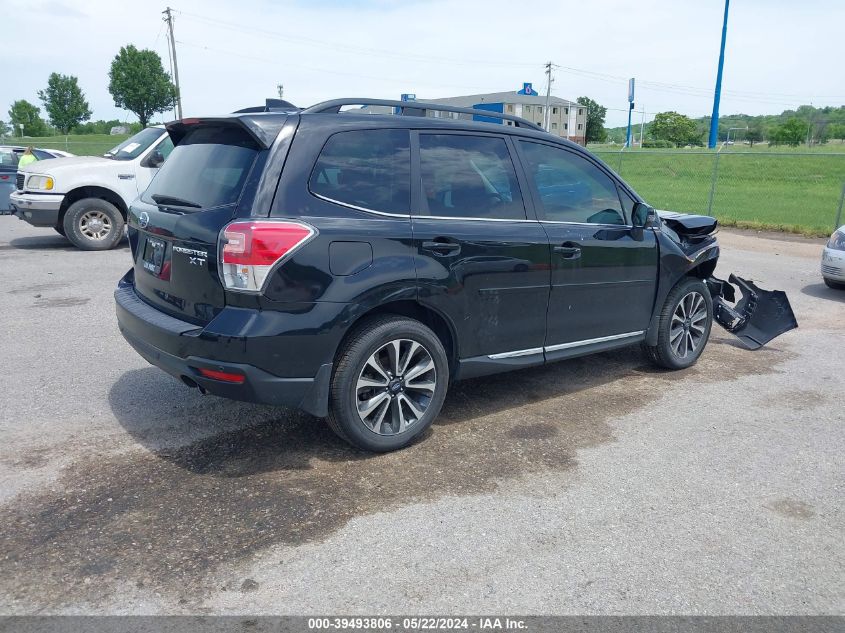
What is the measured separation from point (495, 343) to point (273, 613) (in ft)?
7.48

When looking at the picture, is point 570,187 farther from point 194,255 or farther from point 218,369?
point 218,369

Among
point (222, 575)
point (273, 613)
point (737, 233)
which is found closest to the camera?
point (273, 613)

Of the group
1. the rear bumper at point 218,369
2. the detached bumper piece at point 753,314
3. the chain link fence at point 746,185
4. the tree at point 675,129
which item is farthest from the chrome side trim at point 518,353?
the tree at point 675,129

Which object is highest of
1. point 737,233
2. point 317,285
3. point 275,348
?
point 317,285

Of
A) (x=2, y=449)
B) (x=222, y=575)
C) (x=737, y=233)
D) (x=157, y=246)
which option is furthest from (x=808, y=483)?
(x=737, y=233)

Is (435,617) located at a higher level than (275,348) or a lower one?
lower

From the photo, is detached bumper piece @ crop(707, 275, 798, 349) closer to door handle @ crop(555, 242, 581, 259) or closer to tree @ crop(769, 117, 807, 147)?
door handle @ crop(555, 242, 581, 259)

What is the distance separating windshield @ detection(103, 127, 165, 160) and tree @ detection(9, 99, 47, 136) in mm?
98301

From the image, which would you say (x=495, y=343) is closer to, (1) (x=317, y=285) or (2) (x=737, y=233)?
(1) (x=317, y=285)

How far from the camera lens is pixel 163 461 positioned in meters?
4.02

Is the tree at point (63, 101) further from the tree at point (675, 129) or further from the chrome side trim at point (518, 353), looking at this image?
the chrome side trim at point (518, 353)

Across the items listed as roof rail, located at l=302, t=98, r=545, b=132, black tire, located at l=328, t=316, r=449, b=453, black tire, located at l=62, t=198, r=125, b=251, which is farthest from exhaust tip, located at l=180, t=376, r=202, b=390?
black tire, located at l=62, t=198, r=125, b=251

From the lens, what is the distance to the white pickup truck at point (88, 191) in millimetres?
11078

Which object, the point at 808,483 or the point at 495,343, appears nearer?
the point at 808,483
